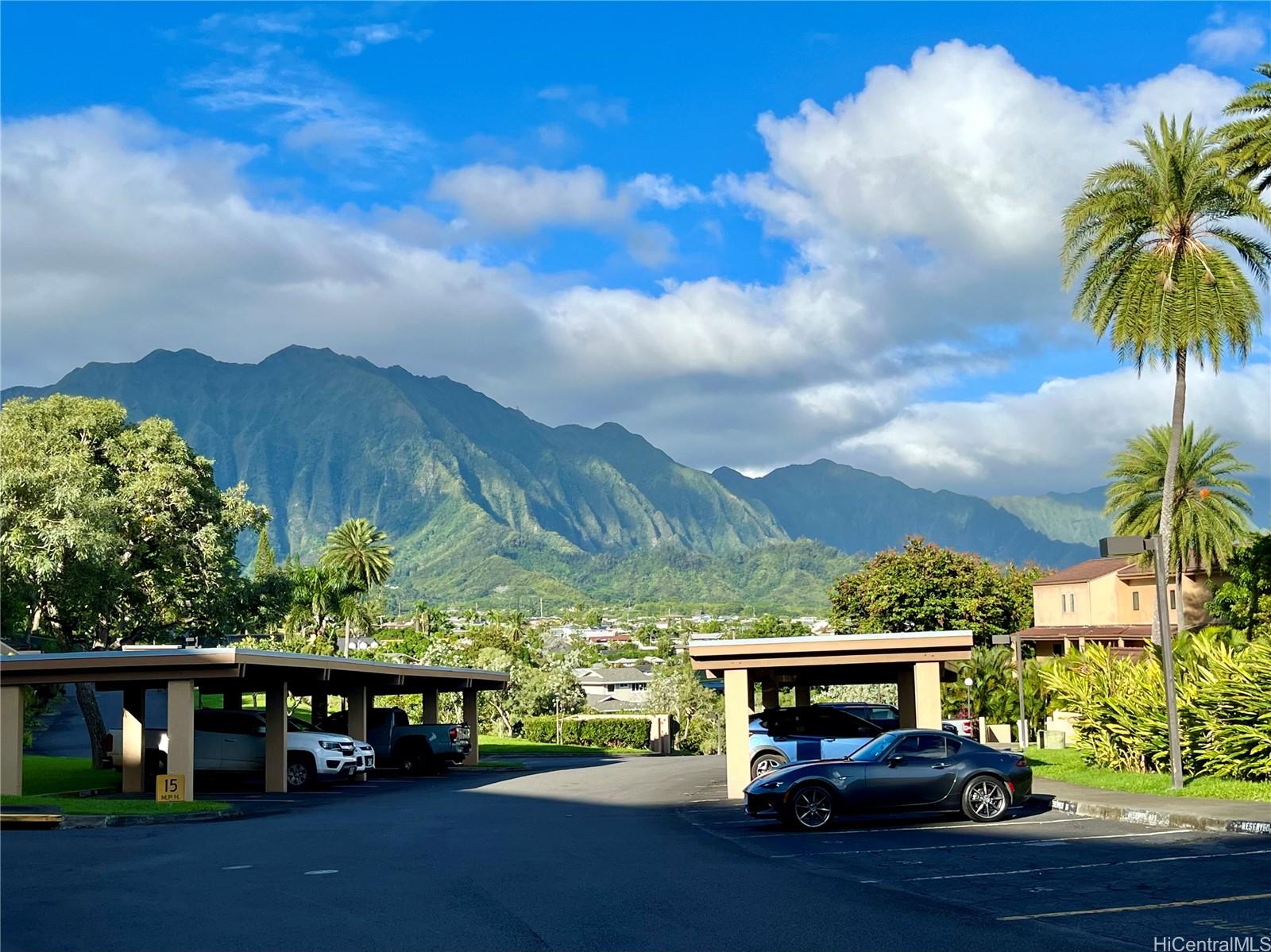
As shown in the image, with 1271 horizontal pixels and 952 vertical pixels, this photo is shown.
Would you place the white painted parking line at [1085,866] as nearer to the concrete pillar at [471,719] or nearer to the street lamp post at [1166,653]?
the street lamp post at [1166,653]

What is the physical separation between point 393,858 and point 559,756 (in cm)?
3564

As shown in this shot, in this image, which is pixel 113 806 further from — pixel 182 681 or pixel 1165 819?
pixel 1165 819

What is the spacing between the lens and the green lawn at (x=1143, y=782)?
19.0 m

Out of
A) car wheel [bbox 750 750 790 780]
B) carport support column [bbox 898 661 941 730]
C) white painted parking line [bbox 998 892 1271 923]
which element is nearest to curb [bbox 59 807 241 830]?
car wheel [bbox 750 750 790 780]

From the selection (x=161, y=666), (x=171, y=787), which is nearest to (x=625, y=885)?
(x=171, y=787)

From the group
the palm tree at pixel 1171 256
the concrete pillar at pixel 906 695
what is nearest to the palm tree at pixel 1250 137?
the palm tree at pixel 1171 256

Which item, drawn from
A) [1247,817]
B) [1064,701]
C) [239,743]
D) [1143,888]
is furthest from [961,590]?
[1143,888]

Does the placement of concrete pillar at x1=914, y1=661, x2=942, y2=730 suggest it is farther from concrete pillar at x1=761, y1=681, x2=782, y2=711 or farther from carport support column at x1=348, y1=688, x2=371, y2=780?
carport support column at x1=348, y1=688, x2=371, y2=780

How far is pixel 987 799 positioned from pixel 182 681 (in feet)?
50.4

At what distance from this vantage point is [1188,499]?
55781 mm

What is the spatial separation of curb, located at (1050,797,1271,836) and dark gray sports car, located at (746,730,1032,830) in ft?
3.73

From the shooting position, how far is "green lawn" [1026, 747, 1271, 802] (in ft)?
62.5

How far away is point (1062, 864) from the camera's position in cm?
1329

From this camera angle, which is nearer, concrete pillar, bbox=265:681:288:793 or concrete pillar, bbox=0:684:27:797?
concrete pillar, bbox=0:684:27:797
